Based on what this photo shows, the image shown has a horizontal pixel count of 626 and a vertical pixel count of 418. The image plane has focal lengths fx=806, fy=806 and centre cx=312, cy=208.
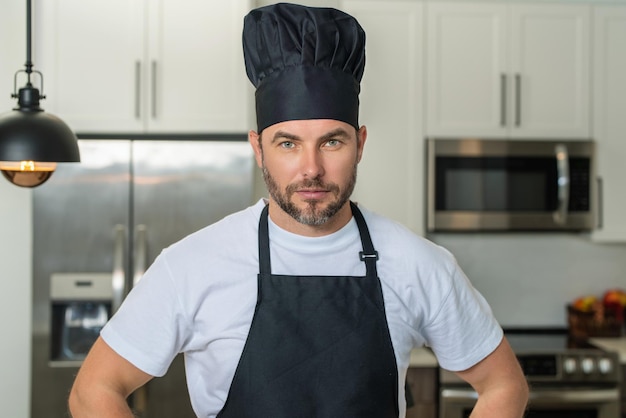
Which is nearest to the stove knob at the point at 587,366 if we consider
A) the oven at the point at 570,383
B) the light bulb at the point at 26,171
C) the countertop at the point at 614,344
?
the oven at the point at 570,383

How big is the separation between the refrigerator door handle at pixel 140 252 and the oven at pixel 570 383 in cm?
131

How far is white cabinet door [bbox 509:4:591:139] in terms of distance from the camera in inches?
144

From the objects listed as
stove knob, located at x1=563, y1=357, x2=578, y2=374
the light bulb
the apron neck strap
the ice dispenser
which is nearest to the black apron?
the apron neck strap

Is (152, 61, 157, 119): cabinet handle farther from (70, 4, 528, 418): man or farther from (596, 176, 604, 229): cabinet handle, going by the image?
(596, 176, 604, 229): cabinet handle

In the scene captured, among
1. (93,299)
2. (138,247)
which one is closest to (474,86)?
(138,247)

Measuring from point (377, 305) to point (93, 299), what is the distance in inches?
78.1

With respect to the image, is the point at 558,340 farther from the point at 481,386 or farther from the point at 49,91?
the point at 49,91

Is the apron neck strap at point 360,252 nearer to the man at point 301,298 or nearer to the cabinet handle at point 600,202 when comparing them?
the man at point 301,298

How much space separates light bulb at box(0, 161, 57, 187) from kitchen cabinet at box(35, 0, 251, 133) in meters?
1.19

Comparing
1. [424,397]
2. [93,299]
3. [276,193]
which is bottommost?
[424,397]

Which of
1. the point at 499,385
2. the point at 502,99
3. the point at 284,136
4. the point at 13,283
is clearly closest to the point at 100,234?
the point at 13,283

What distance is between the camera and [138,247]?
3.25m

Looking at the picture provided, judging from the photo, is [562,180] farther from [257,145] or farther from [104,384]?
[104,384]

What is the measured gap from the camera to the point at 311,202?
1.48 meters
